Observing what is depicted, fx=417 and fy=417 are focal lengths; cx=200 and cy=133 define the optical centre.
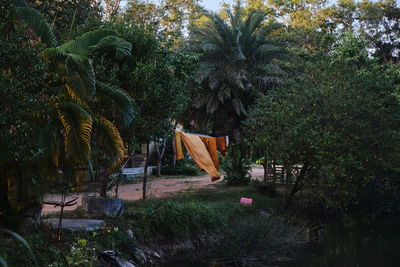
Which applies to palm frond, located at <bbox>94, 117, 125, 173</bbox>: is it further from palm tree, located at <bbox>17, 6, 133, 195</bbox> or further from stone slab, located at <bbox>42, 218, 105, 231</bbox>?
stone slab, located at <bbox>42, 218, 105, 231</bbox>

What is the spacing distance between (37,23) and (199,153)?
8.36 meters

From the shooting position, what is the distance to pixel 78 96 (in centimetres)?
750

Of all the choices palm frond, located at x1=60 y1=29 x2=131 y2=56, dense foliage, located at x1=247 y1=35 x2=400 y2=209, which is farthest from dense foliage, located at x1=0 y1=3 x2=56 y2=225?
dense foliage, located at x1=247 y1=35 x2=400 y2=209

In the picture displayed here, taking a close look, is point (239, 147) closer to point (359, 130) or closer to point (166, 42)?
point (359, 130)

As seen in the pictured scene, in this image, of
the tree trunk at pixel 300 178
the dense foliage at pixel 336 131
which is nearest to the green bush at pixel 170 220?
the dense foliage at pixel 336 131

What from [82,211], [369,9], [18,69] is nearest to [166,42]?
[82,211]

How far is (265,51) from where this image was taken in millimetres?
16859

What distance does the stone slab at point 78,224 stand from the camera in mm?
7789

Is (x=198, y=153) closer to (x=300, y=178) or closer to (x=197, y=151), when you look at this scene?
(x=197, y=151)

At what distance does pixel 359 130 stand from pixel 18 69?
10.2 m

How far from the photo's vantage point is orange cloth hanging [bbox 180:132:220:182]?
49.6 ft

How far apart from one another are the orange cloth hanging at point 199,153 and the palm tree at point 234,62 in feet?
6.08

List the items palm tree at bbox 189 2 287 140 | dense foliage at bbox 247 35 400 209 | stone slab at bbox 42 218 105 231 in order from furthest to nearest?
1. palm tree at bbox 189 2 287 140
2. dense foliage at bbox 247 35 400 209
3. stone slab at bbox 42 218 105 231

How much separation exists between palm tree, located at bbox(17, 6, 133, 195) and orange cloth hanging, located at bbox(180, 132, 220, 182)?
6274 millimetres
